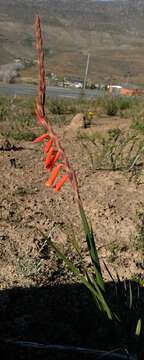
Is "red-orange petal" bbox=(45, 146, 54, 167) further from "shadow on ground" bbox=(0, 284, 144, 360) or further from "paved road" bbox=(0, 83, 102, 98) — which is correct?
"paved road" bbox=(0, 83, 102, 98)

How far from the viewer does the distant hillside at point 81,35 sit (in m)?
91.4

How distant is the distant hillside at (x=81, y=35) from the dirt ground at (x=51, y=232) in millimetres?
72479

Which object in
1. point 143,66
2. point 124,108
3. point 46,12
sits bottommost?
point 124,108

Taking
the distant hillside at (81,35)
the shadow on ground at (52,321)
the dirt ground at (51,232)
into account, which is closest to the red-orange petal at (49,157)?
the dirt ground at (51,232)

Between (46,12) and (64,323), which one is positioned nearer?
(64,323)

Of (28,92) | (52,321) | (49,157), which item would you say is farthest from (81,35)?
(49,157)

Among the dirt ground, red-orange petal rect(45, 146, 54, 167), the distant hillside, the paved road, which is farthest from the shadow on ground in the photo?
the distant hillside

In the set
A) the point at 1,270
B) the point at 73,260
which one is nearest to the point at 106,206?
the point at 73,260

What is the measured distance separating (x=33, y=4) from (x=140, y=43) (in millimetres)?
32121

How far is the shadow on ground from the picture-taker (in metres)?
2.27

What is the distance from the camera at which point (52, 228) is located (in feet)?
11.2

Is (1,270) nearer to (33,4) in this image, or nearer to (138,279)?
(138,279)

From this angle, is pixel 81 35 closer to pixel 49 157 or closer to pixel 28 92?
pixel 28 92

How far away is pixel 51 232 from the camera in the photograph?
128 inches
